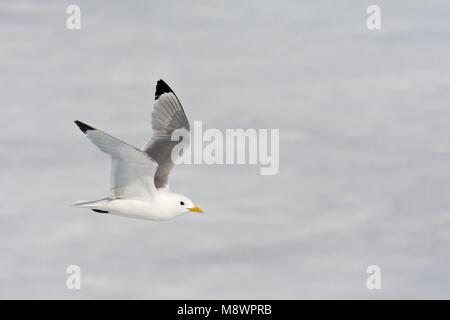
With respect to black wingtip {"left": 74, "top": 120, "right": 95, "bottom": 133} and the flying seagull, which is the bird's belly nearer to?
the flying seagull

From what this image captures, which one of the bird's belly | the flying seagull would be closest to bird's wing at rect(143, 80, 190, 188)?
the flying seagull

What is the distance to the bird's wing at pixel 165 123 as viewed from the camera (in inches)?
707

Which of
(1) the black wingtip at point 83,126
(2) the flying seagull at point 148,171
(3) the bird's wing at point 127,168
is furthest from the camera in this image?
(2) the flying seagull at point 148,171

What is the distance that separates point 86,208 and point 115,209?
0.55 meters

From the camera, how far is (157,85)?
1841 cm

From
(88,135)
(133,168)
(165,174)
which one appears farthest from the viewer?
(165,174)

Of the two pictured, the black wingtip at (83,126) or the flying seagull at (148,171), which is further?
the flying seagull at (148,171)

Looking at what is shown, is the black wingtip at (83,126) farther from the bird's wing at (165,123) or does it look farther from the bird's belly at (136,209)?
the bird's wing at (165,123)

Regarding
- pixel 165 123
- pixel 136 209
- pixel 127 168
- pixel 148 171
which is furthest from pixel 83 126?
pixel 165 123

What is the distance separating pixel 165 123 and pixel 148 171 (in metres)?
2.37

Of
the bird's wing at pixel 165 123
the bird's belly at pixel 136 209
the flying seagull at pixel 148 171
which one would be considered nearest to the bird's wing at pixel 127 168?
the flying seagull at pixel 148 171

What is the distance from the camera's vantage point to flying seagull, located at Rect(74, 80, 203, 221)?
50.9ft
